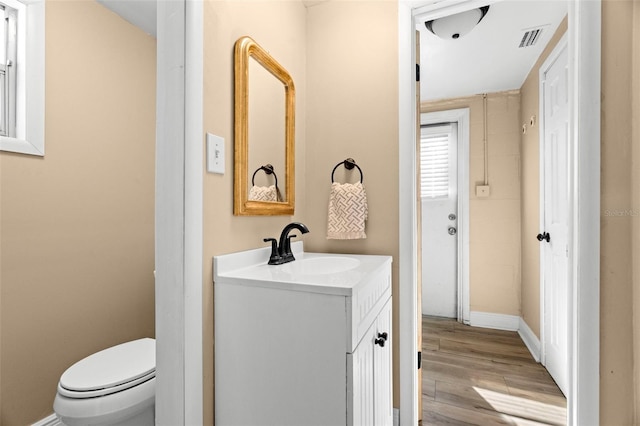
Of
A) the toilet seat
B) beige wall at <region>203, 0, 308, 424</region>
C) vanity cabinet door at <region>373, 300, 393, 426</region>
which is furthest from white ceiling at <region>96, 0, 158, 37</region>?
vanity cabinet door at <region>373, 300, 393, 426</region>

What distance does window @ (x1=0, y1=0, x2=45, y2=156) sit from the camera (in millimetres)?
1564

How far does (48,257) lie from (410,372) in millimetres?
1911

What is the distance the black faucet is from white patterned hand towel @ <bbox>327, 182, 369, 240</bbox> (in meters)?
0.31

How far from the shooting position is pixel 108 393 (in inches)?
48.3

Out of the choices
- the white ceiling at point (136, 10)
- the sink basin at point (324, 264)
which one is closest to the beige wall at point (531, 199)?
the sink basin at point (324, 264)

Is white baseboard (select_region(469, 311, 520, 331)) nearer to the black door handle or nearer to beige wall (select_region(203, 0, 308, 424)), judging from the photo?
the black door handle

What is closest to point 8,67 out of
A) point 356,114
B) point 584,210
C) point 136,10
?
point 136,10

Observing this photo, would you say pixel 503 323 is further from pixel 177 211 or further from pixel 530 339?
pixel 177 211

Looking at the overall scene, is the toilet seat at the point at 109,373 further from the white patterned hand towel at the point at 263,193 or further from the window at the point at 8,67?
the window at the point at 8,67

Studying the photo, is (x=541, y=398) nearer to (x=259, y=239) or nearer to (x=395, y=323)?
(x=395, y=323)

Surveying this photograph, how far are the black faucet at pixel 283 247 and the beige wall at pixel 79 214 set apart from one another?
125cm

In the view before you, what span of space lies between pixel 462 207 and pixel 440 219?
0.84 feet

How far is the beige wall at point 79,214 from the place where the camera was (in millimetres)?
1544

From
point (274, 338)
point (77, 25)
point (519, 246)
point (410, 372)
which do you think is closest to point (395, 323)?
point (410, 372)
